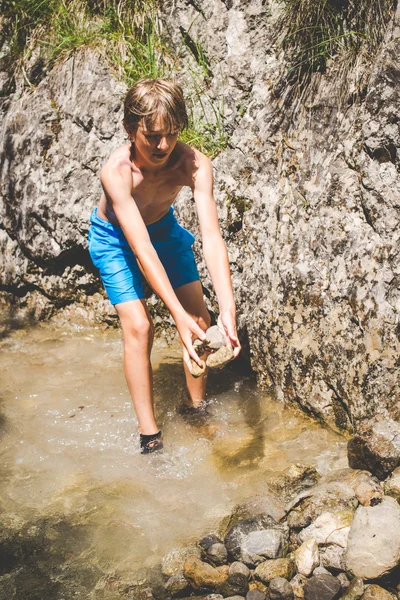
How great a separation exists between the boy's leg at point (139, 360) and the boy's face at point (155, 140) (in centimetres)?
80

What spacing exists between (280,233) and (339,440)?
51.8 inches

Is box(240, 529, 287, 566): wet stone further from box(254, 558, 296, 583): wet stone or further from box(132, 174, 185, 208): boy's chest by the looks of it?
box(132, 174, 185, 208): boy's chest

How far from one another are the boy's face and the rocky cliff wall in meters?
1.07

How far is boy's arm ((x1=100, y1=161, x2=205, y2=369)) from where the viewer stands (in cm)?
298

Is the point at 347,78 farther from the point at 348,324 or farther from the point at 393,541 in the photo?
the point at 393,541

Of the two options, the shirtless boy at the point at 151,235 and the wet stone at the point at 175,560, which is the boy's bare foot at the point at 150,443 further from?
the wet stone at the point at 175,560

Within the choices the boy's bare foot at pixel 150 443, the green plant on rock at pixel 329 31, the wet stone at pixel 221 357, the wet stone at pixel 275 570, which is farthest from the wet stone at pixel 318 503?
the green plant on rock at pixel 329 31

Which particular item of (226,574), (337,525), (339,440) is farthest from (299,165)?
(226,574)

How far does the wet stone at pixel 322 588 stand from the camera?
2441 mm

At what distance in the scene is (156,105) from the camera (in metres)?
3.01

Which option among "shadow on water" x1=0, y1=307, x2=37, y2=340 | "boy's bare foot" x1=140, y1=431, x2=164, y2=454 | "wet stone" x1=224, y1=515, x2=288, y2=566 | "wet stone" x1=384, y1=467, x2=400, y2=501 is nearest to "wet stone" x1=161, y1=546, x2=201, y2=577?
"wet stone" x1=224, y1=515, x2=288, y2=566

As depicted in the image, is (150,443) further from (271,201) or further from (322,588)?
(271,201)

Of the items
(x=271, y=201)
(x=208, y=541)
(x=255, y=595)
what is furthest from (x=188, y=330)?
(x=271, y=201)

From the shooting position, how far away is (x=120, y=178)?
126 inches
